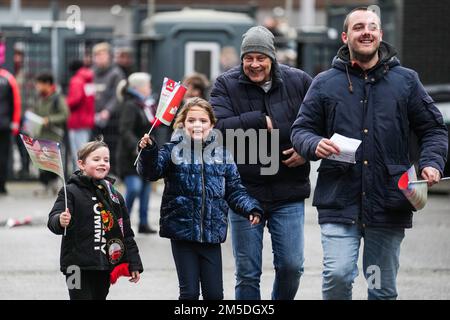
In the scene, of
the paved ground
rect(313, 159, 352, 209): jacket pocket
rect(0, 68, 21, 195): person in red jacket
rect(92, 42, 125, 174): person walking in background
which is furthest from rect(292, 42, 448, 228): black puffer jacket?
rect(92, 42, 125, 174): person walking in background

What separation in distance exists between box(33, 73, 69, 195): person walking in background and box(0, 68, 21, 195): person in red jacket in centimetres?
35

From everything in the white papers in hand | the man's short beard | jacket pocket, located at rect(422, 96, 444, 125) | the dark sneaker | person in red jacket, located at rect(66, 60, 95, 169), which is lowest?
the dark sneaker

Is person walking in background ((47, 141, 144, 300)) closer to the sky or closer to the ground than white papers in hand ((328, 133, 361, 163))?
closer to the ground

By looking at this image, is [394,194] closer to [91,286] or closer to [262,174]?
[262,174]

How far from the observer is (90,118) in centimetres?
1756

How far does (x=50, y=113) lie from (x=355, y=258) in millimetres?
10536

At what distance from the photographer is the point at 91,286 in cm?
696

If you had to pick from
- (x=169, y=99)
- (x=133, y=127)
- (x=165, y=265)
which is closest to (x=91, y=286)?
(x=169, y=99)

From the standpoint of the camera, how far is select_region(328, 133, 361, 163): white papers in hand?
6535mm

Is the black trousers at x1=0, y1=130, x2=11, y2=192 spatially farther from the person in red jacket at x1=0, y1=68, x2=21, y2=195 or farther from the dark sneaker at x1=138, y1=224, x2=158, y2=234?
the dark sneaker at x1=138, y1=224, x2=158, y2=234

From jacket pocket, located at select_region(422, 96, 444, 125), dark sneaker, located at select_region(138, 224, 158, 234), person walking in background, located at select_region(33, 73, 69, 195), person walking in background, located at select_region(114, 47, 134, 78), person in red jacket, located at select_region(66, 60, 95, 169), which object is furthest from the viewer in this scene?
person walking in background, located at select_region(114, 47, 134, 78)
